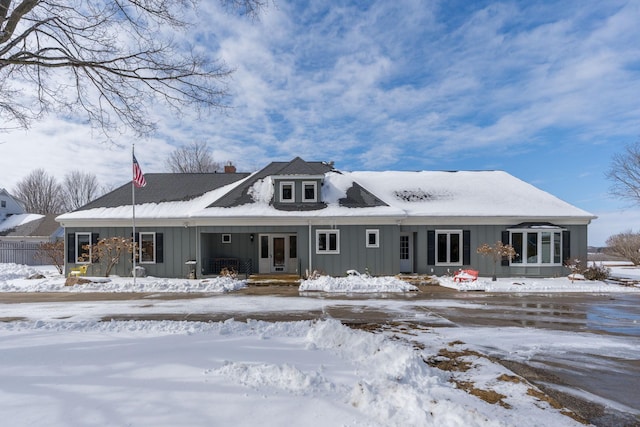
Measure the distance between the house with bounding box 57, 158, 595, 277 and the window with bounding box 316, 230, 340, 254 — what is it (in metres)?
0.05

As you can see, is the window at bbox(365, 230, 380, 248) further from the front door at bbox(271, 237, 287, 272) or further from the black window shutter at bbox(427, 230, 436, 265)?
the front door at bbox(271, 237, 287, 272)

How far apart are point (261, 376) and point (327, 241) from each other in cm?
1265

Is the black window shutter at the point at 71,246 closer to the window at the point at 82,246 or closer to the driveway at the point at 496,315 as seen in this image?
the window at the point at 82,246

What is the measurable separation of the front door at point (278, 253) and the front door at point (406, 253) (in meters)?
5.58

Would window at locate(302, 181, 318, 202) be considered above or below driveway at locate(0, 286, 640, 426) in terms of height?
above

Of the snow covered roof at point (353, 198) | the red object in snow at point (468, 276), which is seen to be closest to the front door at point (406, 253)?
the snow covered roof at point (353, 198)

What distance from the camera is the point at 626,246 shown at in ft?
75.0

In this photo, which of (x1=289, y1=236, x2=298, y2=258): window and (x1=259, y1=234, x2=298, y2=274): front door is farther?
(x1=289, y1=236, x2=298, y2=258): window

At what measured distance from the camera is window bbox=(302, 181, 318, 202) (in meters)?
17.5

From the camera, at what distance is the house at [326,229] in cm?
1652

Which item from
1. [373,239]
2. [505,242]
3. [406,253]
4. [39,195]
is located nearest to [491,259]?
[505,242]

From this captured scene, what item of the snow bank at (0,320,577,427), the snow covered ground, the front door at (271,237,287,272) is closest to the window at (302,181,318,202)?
the front door at (271,237,287,272)

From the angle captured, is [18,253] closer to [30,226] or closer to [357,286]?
[30,226]

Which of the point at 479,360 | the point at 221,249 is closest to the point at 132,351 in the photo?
the point at 479,360
